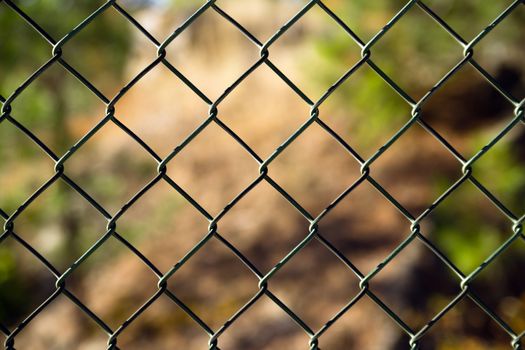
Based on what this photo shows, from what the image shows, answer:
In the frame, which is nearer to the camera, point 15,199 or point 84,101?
point 15,199

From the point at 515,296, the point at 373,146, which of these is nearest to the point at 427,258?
the point at 515,296

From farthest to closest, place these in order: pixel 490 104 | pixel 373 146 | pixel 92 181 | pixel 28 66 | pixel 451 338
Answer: pixel 490 104, pixel 373 146, pixel 92 181, pixel 28 66, pixel 451 338

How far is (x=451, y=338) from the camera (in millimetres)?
4293

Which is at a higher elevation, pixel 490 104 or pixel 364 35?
pixel 364 35

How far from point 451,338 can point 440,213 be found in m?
0.91

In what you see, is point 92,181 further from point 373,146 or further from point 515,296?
point 515,296

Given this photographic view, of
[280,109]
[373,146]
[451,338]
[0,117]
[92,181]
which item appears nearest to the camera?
[0,117]

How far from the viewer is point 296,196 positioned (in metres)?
6.04

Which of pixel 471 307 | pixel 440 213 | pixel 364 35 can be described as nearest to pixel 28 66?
pixel 364 35

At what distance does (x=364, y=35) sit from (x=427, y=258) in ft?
5.72

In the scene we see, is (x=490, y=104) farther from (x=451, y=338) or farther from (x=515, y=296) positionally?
(x=451, y=338)

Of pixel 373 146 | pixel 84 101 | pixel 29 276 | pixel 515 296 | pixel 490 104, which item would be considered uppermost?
pixel 84 101

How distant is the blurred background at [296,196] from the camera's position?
4.47m

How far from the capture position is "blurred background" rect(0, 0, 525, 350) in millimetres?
4469
